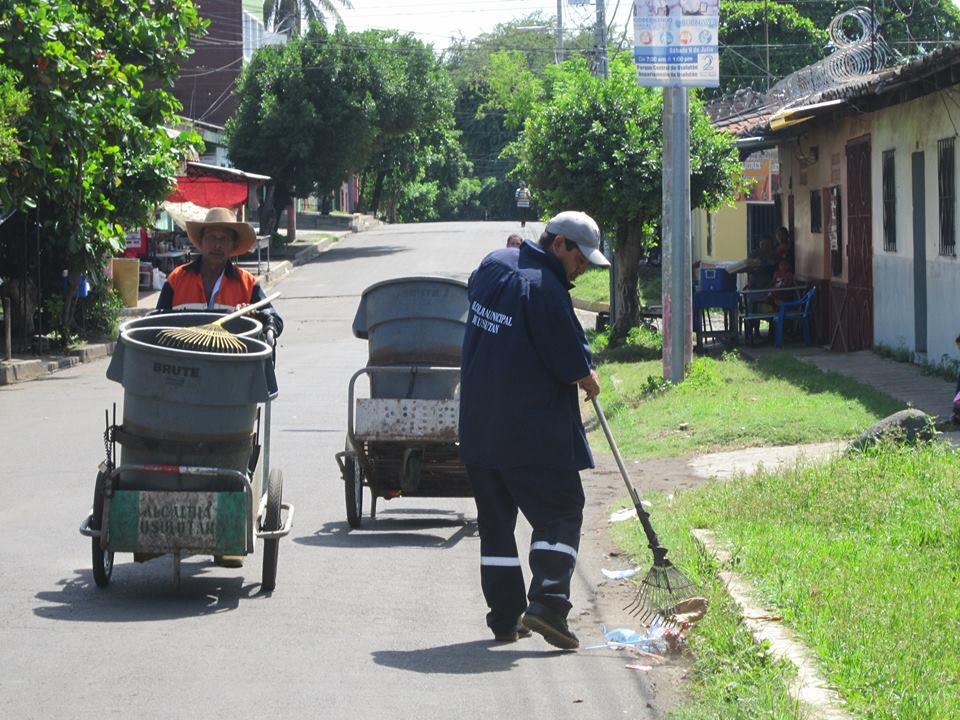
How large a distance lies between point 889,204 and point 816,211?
403 cm

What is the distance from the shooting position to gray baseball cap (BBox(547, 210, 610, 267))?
607cm

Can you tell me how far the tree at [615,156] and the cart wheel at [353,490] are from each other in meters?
10.4

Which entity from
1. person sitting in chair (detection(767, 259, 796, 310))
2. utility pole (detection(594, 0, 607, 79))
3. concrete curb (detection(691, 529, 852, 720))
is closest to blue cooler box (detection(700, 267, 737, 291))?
person sitting in chair (detection(767, 259, 796, 310))

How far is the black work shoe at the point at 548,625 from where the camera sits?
5.98 metres

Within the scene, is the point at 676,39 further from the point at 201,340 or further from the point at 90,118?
the point at 201,340

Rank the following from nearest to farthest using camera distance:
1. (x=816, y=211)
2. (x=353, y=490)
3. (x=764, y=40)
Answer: (x=353, y=490)
(x=816, y=211)
(x=764, y=40)

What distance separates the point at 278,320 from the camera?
25.7 feet

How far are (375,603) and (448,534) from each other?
2.03 m

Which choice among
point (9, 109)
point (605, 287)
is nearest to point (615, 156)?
point (9, 109)

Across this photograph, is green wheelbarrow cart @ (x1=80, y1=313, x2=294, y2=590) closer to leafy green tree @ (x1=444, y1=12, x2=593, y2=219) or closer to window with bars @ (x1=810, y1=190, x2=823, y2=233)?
window with bars @ (x1=810, y1=190, x2=823, y2=233)

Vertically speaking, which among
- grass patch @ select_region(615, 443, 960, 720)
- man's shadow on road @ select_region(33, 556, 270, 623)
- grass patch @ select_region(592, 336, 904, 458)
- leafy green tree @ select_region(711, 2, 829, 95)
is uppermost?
leafy green tree @ select_region(711, 2, 829, 95)

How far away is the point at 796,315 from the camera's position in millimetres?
20094

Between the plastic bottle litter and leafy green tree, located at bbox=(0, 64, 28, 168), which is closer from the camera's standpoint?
the plastic bottle litter

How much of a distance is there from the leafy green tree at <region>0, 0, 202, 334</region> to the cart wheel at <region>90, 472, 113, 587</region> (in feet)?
35.8
